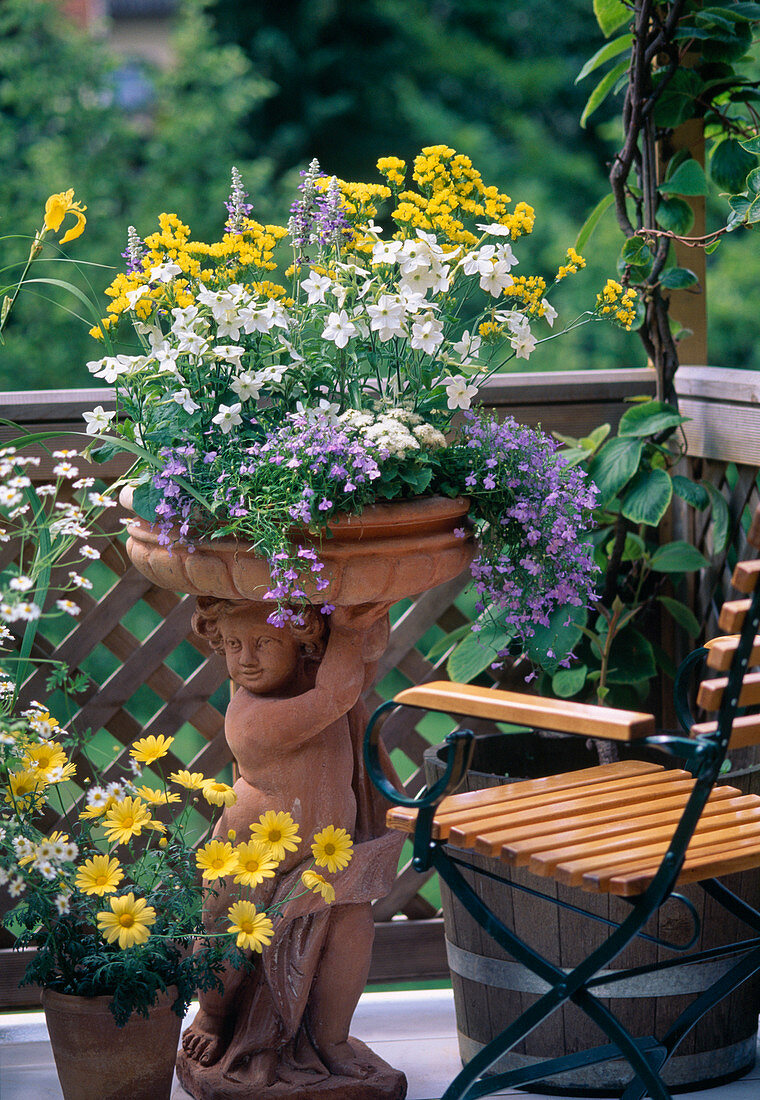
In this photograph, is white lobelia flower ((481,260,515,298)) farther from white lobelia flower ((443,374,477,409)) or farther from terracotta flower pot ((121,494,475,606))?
terracotta flower pot ((121,494,475,606))

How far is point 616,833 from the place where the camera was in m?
1.52

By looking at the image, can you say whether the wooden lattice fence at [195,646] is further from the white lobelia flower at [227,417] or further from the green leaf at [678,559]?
the white lobelia flower at [227,417]

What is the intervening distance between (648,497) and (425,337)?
750 mm

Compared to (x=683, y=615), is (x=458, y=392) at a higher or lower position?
higher

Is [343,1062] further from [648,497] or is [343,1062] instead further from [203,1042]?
[648,497]

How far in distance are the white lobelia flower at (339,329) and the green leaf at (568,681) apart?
914mm

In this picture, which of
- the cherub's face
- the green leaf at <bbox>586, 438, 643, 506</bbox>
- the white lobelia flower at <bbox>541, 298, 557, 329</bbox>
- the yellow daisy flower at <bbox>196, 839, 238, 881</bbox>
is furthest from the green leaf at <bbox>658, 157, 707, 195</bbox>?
the yellow daisy flower at <bbox>196, 839, 238, 881</bbox>

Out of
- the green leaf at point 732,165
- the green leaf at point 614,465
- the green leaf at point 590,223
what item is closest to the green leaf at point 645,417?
the green leaf at point 614,465

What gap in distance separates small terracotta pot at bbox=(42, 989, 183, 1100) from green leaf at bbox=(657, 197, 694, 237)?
1657 millimetres

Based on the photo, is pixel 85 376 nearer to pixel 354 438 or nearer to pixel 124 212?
pixel 124 212

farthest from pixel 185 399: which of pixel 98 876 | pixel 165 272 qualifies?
pixel 98 876

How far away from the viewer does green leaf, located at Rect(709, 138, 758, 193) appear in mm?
2334

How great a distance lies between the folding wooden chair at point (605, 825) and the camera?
1340 mm

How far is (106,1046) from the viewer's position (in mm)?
1703
